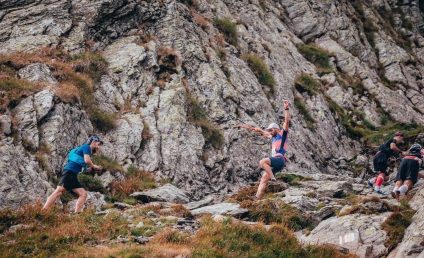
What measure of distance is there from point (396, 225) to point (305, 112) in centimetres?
2058

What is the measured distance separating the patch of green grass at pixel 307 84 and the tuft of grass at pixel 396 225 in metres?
22.0

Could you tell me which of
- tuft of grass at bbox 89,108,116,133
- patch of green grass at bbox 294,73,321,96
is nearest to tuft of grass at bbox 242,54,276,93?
patch of green grass at bbox 294,73,321,96

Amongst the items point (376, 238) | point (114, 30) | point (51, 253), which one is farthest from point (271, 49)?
point (51, 253)

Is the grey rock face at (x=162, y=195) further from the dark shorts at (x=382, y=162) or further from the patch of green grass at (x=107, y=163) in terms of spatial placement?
the dark shorts at (x=382, y=162)

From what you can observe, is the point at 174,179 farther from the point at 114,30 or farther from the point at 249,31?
the point at 249,31

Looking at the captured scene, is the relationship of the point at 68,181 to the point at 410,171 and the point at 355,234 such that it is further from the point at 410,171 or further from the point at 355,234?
the point at 410,171

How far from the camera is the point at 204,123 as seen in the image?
2633cm

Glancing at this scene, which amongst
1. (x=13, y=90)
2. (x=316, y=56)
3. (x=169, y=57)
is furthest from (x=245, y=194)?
(x=316, y=56)

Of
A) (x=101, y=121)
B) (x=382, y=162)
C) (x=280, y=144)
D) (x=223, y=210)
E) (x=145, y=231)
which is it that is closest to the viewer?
(x=145, y=231)

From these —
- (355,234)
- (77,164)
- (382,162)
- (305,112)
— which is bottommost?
(305,112)

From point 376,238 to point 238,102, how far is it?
644 inches

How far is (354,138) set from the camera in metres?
Answer: 36.0

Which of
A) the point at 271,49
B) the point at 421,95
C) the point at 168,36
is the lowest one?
the point at 421,95

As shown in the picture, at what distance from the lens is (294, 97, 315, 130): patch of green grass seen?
111 ft
